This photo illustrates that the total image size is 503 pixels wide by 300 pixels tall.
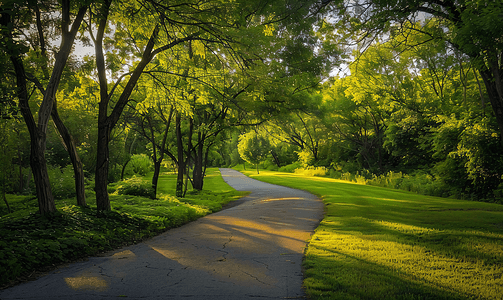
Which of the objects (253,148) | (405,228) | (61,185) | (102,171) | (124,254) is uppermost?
(253,148)

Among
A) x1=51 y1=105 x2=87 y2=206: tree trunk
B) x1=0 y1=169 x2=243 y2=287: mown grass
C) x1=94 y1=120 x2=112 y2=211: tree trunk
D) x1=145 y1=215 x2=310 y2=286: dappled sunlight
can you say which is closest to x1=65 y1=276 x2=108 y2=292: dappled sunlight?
x1=0 y1=169 x2=243 y2=287: mown grass

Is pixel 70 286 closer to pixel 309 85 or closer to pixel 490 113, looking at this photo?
pixel 309 85

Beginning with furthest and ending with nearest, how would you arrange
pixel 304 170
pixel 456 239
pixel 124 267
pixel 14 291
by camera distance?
pixel 304 170, pixel 456 239, pixel 124 267, pixel 14 291

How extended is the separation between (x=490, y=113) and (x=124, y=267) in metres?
17.9

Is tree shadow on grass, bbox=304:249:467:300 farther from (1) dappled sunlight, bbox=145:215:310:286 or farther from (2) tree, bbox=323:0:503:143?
(2) tree, bbox=323:0:503:143

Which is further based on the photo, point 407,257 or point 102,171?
point 102,171

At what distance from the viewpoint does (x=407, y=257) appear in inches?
202

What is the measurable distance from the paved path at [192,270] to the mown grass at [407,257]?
1.54 ft

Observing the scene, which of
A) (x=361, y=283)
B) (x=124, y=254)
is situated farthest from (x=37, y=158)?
(x=361, y=283)

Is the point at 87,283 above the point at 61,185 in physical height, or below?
below

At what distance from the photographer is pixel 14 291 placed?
3.79m

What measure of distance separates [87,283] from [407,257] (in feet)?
16.7

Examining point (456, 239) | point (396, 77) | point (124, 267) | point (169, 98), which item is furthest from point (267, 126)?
point (396, 77)

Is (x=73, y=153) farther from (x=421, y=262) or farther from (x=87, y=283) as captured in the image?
(x=421, y=262)
